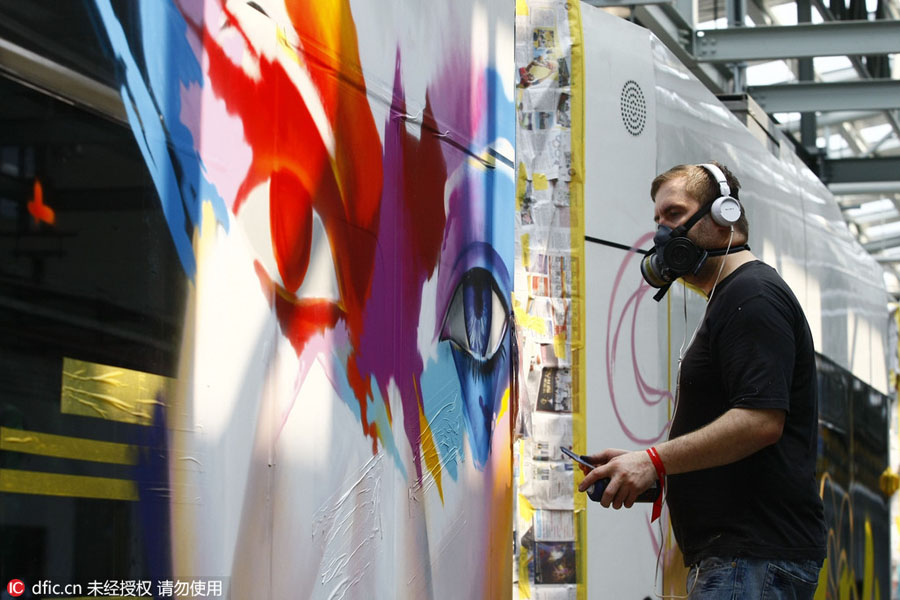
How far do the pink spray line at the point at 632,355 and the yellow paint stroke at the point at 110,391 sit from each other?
302cm

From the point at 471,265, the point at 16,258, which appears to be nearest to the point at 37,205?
the point at 16,258

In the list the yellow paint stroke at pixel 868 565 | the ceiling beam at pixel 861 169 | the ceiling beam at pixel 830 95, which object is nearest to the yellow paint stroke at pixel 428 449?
the yellow paint stroke at pixel 868 565

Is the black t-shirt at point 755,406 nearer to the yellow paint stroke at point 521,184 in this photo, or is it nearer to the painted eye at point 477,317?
the painted eye at point 477,317

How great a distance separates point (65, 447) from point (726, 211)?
156cm

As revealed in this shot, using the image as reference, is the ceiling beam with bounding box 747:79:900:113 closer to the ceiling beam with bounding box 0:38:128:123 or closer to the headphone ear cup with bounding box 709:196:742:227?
the headphone ear cup with bounding box 709:196:742:227

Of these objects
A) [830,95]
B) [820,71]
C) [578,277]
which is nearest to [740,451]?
[578,277]

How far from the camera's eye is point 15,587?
228 cm

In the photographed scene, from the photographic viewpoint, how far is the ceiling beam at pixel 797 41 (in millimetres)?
9258

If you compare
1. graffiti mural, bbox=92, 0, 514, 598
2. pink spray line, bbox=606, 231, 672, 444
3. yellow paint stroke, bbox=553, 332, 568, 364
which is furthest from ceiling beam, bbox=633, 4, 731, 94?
graffiti mural, bbox=92, 0, 514, 598

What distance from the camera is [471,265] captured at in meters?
4.45

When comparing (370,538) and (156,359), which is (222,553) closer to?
(156,359)

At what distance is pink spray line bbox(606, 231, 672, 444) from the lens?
5441 millimetres

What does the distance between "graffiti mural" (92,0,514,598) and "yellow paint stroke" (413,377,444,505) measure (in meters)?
0.01

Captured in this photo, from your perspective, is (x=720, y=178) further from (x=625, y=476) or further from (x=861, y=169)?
(x=861, y=169)
